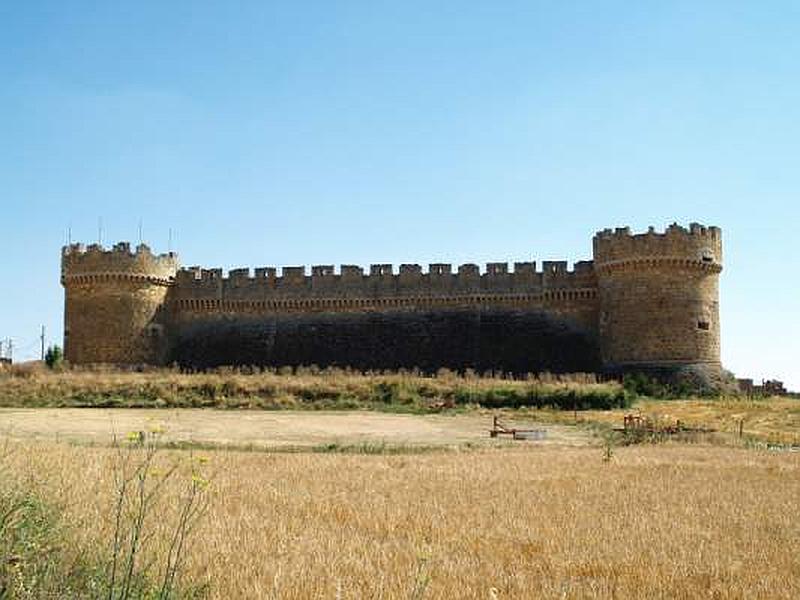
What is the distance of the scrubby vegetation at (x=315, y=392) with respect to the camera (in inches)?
1043

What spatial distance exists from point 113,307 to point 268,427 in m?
13.1

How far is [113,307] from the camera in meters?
32.6

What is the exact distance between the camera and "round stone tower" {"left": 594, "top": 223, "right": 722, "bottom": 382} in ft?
95.4

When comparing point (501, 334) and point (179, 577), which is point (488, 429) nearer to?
point (501, 334)

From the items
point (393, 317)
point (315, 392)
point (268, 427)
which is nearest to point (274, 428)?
point (268, 427)

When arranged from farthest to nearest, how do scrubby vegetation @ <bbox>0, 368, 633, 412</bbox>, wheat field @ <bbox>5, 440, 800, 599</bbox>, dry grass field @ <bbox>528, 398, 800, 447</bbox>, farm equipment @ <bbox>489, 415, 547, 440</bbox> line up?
scrubby vegetation @ <bbox>0, 368, 633, 412</bbox>, dry grass field @ <bbox>528, 398, 800, 447</bbox>, farm equipment @ <bbox>489, 415, 547, 440</bbox>, wheat field @ <bbox>5, 440, 800, 599</bbox>

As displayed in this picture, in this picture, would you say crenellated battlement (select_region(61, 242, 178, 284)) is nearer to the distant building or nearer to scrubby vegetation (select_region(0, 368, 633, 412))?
scrubby vegetation (select_region(0, 368, 633, 412))

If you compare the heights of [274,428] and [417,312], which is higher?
[417,312]

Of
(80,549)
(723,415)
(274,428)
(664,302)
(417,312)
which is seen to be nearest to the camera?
(80,549)

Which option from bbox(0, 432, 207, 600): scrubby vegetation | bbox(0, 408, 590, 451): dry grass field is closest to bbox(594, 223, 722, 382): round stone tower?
bbox(0, 408, 590, 451): dry grass field

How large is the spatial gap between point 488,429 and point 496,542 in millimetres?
14215

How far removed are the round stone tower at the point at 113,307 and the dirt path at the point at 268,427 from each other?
656cm

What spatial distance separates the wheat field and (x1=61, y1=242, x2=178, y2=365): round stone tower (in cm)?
2024

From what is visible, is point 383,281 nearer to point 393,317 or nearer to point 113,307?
point 393,317
